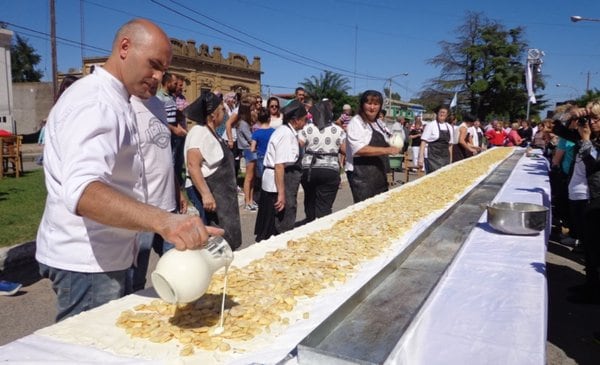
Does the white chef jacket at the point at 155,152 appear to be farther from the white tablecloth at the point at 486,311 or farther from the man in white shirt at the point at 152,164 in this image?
the white tablecloth at the point at 486,311

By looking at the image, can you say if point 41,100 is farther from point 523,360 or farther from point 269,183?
point 523,360

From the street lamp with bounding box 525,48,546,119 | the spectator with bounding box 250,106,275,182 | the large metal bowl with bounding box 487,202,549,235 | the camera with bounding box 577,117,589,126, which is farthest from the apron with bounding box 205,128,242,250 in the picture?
the street lamp with bounding box 525,48,546,119

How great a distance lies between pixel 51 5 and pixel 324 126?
17.9 meters

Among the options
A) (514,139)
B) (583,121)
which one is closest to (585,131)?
(583,121)

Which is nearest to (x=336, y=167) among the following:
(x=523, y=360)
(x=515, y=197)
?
(x=515, y=197)

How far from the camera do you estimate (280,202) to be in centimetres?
416

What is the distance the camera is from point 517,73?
119ft

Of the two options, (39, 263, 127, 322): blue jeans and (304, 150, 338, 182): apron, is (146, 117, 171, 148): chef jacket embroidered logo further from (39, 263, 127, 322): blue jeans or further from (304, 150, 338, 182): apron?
(304, 150, 338, 182): apron

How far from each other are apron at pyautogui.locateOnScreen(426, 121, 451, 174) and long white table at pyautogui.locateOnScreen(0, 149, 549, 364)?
5.55m

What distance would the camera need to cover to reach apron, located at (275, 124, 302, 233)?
426 centimetres

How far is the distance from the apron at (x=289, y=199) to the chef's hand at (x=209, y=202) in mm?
887

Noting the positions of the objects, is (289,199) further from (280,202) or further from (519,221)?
(519,221)

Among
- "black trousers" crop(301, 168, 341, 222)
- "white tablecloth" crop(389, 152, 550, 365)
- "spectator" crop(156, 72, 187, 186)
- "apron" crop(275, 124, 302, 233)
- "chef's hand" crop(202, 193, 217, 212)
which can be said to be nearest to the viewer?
"white tablecloth" crop(389, 152, 550, 365)

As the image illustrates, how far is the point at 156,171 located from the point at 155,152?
0.36 ft
